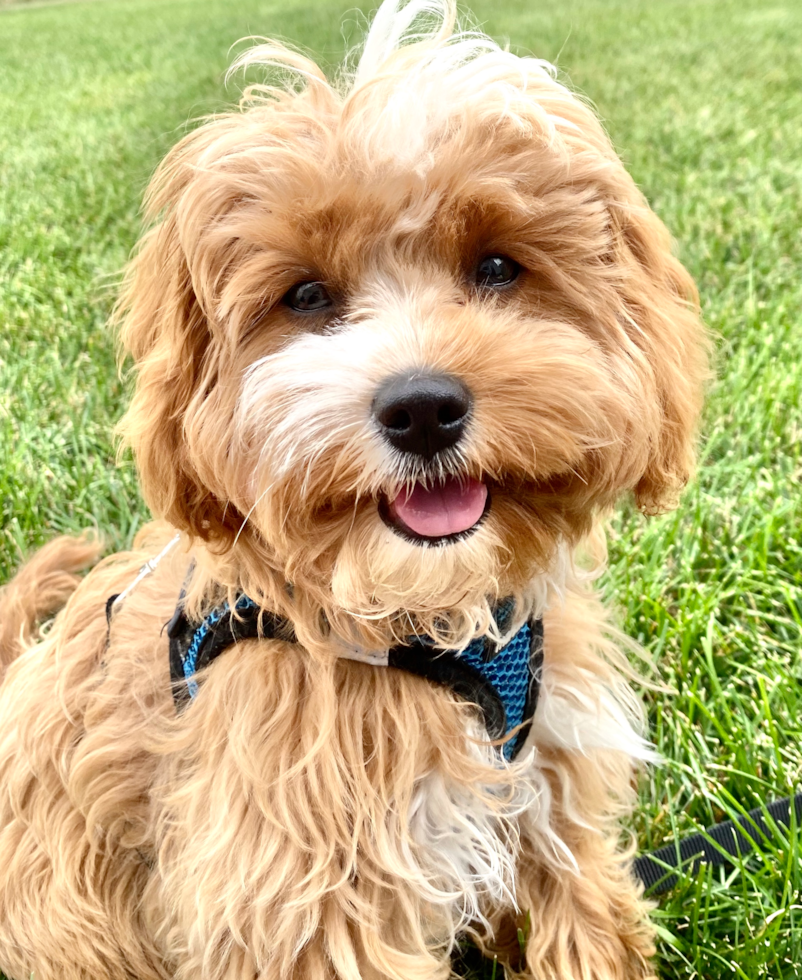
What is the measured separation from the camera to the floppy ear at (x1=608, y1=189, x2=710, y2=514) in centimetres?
154

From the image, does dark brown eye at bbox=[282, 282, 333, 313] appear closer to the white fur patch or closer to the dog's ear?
the dog's ear

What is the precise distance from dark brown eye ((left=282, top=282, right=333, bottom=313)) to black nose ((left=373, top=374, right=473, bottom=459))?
288 millimetres

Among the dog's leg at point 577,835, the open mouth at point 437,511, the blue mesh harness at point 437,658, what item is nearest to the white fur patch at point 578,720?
the dog's leg at point 577,835

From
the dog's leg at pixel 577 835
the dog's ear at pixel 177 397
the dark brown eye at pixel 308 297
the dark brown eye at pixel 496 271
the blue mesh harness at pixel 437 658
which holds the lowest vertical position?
the dog's leg at pixel 577 835

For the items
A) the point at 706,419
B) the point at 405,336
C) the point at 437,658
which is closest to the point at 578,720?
the point at 437,658

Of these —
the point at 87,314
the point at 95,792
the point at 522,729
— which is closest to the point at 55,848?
the point at 95,792

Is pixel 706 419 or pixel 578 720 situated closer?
pixel 578 720

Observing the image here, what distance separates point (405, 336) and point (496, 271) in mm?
248

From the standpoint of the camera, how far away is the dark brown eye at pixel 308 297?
1.50 metres

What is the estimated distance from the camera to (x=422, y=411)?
129 cm

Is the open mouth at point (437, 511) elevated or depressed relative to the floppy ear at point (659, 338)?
depressed

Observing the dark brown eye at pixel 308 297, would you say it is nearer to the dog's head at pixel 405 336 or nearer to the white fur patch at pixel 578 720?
the dog's head at pixel 405 336

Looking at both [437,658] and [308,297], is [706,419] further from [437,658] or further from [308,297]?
[308,297]

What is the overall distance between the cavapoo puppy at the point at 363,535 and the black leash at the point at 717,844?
0.51ft
